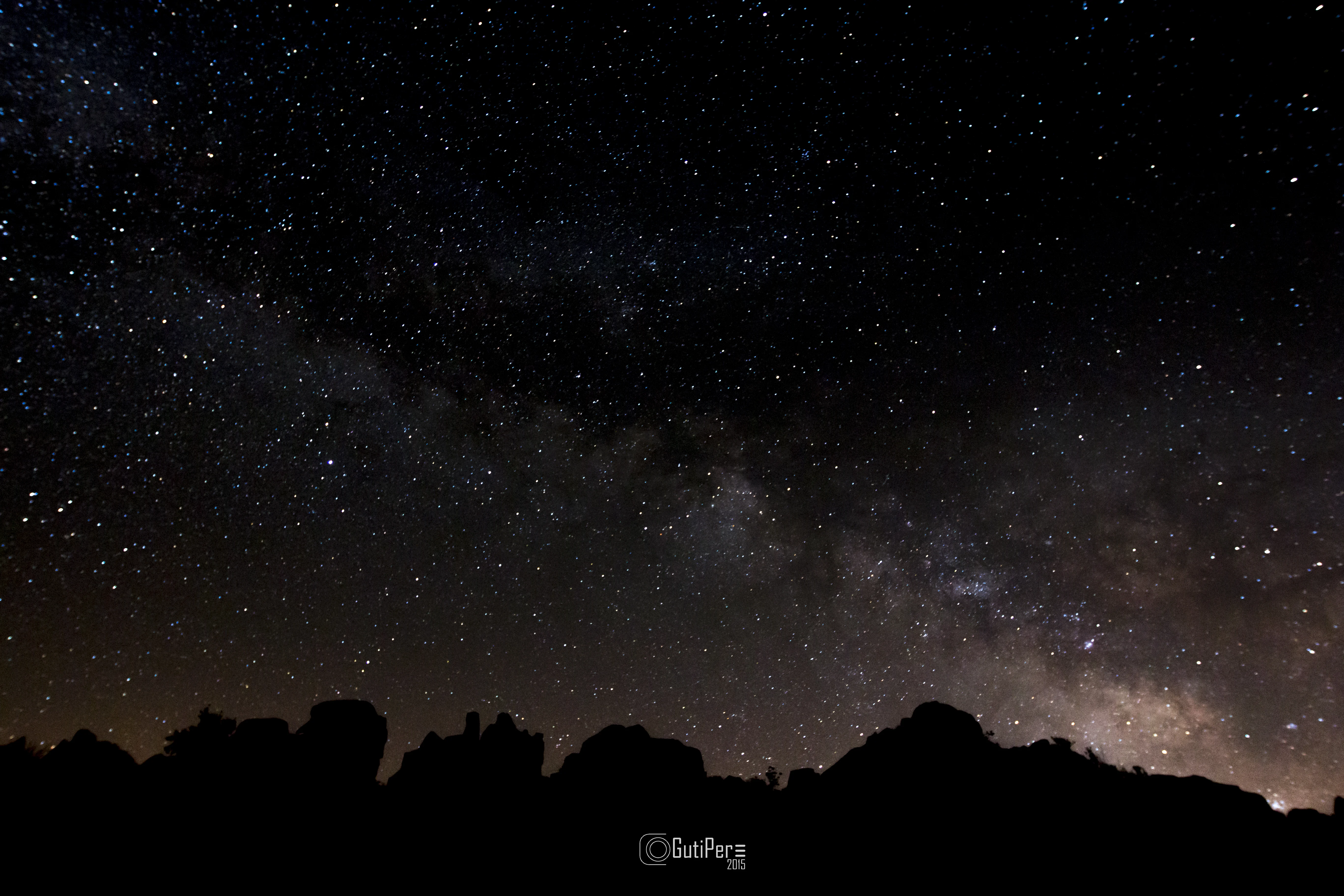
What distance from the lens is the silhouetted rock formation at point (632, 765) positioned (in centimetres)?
2358

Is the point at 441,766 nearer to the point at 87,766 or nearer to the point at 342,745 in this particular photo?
Answer: the point at 342,745

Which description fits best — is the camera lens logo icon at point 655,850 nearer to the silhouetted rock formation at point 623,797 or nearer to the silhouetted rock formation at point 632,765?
the silhouetted rock formation at point 623,797

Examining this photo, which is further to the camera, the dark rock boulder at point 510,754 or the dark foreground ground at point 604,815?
the dark rock boulder at point 510,754

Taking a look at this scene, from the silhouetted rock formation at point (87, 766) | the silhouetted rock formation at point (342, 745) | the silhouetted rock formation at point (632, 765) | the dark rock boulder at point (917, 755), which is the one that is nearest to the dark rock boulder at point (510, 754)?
the silhouetted rock formation at point (632, 765)

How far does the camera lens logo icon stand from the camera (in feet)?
61.9

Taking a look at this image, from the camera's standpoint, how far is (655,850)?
1950 centimetres

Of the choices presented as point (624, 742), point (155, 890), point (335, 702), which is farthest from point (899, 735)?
point (155, 890)

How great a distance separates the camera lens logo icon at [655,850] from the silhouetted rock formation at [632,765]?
320 centimetres

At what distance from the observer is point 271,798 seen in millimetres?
19750

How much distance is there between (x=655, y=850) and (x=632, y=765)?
4.97 m

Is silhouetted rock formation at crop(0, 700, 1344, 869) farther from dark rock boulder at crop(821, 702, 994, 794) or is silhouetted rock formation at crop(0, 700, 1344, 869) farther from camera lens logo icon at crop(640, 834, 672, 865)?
camera lens logo icon at crop(640, 834, 672, 865)

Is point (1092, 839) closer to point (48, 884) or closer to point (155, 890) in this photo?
point (155, 890)

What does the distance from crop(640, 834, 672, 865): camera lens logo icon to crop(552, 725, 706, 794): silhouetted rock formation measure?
3202mm

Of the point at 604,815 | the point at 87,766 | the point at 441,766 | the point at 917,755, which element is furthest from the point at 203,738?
the point at 917,755
